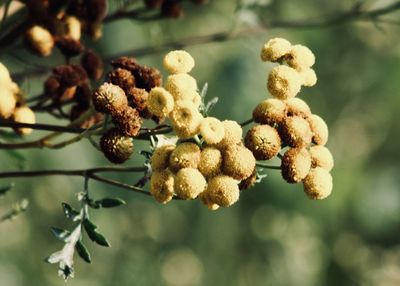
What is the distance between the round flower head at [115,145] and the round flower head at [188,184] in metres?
0.15

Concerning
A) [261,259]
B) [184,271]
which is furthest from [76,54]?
[184,271]

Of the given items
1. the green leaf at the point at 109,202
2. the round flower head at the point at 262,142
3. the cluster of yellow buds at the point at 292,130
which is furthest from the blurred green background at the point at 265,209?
the round flower head at the point at 262,142

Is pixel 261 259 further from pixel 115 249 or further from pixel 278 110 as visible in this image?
pixel 278 110

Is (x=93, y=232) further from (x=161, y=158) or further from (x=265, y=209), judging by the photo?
(x=265, y=209)

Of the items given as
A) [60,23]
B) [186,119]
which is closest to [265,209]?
[60,23]

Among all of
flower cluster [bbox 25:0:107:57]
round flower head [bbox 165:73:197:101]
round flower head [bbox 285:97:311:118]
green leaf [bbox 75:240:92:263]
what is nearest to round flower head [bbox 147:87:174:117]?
round flower head [bbox 165:73:197:101]

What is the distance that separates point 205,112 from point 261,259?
5.06 meters

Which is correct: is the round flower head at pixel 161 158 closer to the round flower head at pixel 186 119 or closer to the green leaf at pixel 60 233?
the round flower head at pixel 186 119

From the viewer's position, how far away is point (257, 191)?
6133 mm

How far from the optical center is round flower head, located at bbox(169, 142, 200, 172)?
135cm

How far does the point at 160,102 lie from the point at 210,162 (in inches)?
5.4

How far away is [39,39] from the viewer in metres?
1.93

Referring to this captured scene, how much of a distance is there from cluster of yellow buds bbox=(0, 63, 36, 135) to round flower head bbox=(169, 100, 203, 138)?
43 cm

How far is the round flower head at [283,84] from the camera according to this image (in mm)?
1471
